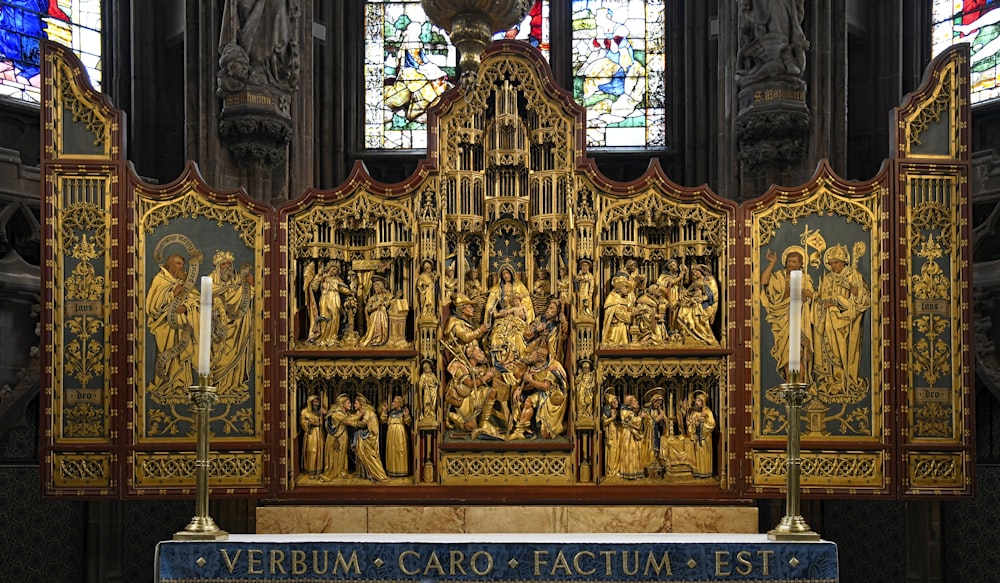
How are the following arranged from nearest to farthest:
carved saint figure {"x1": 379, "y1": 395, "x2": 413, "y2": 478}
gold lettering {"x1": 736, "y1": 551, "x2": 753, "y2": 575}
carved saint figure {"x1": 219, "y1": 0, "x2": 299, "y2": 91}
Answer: gold lettering {"x1": 736, "y1": 551, "x2": 753, "y2": 575}
carved saint figure {"x1": 379, "y1": 395, "x2": 413, "y2": 478}
carved saint figure {"x1": 219, "y1": 0, "x2": 299, "y2": 91}

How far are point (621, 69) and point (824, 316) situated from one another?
8.99 m

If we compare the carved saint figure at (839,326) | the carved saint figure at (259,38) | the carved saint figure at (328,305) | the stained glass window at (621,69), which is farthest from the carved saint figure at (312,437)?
the stained glass window at (621,69)

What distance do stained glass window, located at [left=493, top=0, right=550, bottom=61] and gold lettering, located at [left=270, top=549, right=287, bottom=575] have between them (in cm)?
1082

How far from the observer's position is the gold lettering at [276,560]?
26.5ft

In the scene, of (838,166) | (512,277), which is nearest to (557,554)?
(512,277)

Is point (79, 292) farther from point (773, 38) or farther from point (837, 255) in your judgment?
point (773, 38)

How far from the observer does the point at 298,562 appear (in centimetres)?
810

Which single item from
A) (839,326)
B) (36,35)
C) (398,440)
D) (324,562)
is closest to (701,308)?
(839,326)

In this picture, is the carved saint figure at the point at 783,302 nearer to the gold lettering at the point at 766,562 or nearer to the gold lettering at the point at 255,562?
the gold lettering at the point at 766,562

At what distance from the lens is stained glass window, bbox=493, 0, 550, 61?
17.6 m

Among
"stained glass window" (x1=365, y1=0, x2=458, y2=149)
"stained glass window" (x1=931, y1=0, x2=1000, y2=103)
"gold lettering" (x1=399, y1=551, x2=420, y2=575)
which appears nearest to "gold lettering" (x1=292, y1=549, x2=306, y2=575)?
"gold lettering" (x1=399, y1=551, x2=420, y2=575)

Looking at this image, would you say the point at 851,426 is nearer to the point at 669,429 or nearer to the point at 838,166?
the point at 669,429

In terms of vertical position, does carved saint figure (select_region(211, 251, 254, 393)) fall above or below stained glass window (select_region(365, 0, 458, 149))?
below

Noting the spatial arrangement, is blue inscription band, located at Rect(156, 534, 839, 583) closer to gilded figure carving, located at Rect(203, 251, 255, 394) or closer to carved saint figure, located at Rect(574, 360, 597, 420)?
carved saint figure, located at Rect(574, 360, 597, 420)
